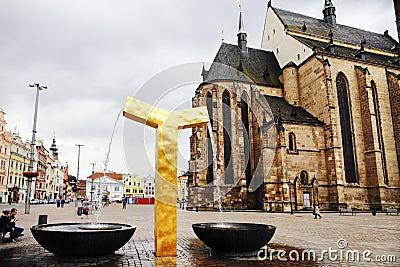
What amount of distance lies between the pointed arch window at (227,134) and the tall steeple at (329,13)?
23.2m

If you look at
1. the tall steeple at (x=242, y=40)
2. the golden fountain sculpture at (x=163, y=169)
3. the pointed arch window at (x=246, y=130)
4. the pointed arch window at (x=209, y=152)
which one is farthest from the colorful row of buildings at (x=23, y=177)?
the golden fountain sculpture at (x=163, y=169)

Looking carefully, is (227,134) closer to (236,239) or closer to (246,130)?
(246,130)

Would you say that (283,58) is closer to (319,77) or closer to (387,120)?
(319,77)

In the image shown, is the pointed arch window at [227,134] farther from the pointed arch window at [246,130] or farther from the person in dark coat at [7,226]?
the person in dark coat at [7,226]

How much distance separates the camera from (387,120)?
1516 inches

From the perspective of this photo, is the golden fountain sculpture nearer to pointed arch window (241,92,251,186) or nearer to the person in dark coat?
the person in dark coat

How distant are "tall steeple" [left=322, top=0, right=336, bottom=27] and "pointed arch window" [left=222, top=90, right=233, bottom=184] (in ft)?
76.0

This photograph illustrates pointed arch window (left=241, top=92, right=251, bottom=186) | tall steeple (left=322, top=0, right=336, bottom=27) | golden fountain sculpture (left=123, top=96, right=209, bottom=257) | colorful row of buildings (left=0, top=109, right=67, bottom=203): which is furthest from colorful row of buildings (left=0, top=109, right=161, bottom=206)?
tall steeple (left=322, top=0, right=336, bottom=27)

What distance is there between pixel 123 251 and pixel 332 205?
29526mm

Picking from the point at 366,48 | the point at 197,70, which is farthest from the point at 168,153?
the point at 366,48

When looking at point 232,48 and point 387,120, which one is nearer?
point 387,120

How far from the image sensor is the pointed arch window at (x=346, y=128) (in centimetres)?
3569

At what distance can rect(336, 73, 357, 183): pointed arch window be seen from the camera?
3569 cm

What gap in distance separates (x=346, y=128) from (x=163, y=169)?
112ft
